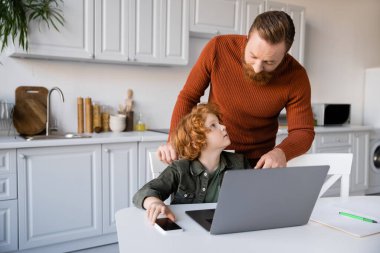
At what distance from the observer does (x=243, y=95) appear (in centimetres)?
156

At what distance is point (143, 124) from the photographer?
3334 millimetres

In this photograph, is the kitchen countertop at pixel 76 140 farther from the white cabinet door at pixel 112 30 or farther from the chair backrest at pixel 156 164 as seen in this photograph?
the chair backrest at pixel 156 164

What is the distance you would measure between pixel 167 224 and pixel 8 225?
1.85 meters

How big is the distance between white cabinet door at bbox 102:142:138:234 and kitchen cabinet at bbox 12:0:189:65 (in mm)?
720

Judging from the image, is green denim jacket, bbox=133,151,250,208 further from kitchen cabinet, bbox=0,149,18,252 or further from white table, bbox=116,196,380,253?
kitchen cabinet, bbox=0,149,18,252

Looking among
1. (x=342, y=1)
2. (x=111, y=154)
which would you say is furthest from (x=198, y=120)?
(x=342, y=1)

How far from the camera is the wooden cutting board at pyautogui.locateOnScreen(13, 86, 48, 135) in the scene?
2824 mm

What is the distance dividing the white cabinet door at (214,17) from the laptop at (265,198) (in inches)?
99.8

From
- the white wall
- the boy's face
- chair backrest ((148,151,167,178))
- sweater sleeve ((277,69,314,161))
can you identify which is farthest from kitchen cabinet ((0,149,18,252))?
sweater sleeve ((277,69,314,161))

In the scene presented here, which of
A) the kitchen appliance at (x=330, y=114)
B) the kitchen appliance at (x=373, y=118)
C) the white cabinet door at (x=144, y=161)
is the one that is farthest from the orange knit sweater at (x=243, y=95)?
the kitchen appliance at (x=373, y=118)

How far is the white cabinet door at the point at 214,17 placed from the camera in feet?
10.7

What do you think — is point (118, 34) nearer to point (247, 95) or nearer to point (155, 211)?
point (247, 95)

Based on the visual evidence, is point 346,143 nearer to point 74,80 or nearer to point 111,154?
point 111,154

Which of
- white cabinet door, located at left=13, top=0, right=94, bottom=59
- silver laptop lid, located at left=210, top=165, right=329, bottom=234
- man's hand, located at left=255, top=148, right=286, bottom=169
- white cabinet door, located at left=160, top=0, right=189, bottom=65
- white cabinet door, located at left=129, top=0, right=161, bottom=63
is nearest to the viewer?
silver laptop lid, located at left=210, top=165, right=329, bottom=234
